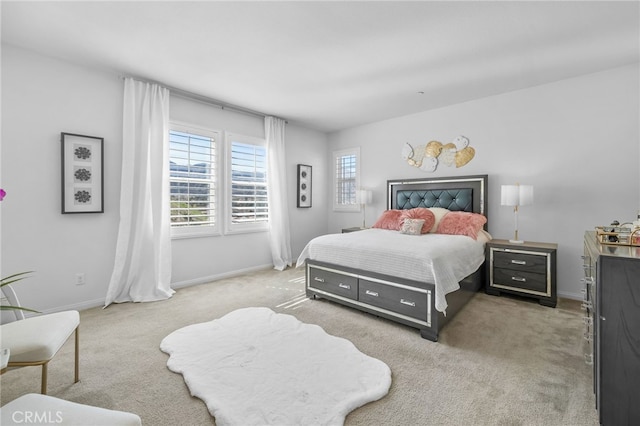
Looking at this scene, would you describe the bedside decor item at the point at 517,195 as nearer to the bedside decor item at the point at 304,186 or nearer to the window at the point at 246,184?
the bedside decor item at the point at 304,186

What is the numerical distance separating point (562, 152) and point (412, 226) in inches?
77.0

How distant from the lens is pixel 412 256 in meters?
2.57

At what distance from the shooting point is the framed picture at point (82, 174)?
9.78ft

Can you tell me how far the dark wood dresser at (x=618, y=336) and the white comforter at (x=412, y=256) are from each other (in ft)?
3.35

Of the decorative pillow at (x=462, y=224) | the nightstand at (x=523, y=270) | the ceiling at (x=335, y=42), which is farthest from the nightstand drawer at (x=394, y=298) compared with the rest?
the ceiling at (x=335, y=42)

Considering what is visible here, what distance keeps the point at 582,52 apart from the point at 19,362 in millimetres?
4799

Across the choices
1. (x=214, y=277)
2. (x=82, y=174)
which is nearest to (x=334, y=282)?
(x=214, y=277)

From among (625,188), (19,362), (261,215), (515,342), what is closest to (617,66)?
(625,188)

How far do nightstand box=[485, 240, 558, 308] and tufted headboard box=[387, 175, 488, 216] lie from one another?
73 cm

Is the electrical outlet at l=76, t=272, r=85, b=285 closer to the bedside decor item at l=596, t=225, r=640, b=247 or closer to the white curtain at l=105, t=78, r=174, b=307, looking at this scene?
the white curtain at l=105, t=78, r=174, b=307

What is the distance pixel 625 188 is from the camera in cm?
311

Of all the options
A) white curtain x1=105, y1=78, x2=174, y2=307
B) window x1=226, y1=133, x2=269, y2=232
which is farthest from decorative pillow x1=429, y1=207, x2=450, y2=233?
white curtain x1=105, y1=78, x2=174, y2=307

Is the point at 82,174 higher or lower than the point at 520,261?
higher

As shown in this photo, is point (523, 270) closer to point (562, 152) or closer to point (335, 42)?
point (562, 152)
